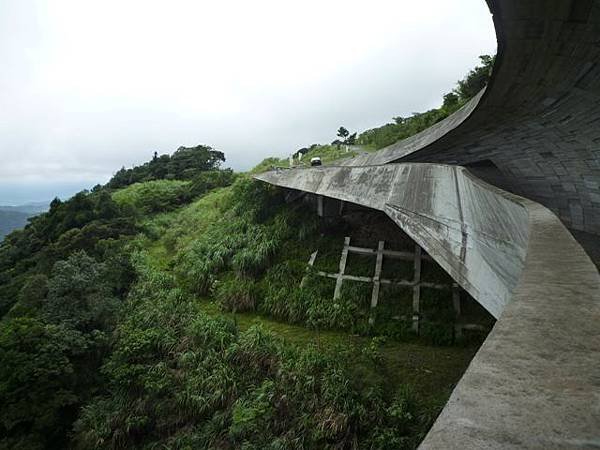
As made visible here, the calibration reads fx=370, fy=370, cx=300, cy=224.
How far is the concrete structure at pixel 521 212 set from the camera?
1083mm

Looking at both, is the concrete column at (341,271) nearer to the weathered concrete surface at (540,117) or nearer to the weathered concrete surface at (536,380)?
the weathered concrete surface at (540,117)

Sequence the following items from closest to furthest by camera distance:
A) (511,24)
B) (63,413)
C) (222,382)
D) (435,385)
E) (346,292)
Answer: (511,24) → (435,385) → (222,382) → (63,413) → (346,292)

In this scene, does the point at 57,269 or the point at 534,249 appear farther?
the point at 57,269

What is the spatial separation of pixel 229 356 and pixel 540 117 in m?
7.86

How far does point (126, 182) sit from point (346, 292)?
121ft

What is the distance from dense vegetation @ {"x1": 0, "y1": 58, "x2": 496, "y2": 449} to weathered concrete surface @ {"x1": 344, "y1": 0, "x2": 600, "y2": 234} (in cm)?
366

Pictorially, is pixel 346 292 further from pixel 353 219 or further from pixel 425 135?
pixel 425 135

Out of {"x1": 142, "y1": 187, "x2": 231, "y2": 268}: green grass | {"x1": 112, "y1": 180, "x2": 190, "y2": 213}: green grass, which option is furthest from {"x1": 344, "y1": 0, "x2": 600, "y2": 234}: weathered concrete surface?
{"x1": 112, "y1": 180, "x2": 190, "y2": 213}: green grass

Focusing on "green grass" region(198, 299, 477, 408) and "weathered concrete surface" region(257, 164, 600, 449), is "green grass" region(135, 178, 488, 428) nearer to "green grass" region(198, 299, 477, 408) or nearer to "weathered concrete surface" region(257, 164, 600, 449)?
"green grass" region(198, 299, 477, 408)

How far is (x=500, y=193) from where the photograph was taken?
466 centimetres

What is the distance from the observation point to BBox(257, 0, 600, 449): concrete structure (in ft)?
3.55

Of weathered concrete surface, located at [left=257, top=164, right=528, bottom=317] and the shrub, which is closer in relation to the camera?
weathered concrete surface, located at [left=257, top=164, right=528, bottom=317]

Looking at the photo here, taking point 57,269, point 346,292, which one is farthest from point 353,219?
point 57,269

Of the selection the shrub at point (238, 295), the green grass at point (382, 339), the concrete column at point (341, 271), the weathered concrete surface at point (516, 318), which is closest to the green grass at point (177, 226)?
the green grass at point (382, 339)
